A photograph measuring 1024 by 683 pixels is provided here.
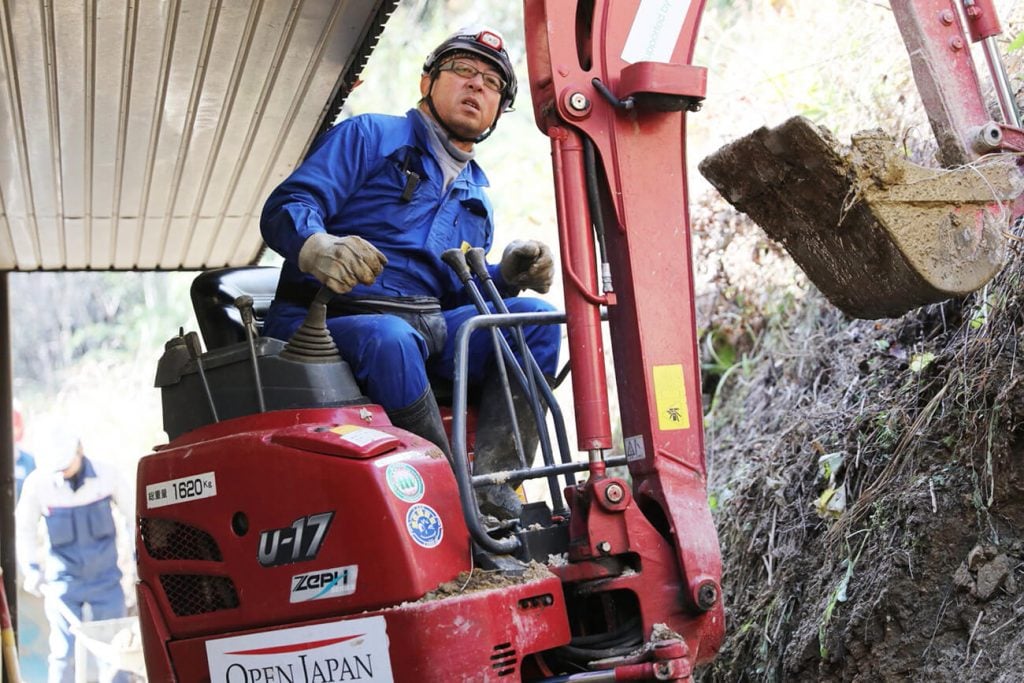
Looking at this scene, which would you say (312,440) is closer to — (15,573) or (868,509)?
(868,509)

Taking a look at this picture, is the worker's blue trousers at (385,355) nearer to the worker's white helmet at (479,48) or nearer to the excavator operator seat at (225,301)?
the excavator operator seat at (225,301)

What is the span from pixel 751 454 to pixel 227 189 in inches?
127

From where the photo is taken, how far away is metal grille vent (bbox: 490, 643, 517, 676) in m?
3.60

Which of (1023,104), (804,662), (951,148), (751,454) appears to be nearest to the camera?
(951,148)

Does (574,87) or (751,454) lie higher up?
(574,87)

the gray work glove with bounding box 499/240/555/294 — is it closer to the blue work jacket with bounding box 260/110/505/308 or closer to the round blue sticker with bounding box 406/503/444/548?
the blue work jacket with bounding box 260/110/505/308

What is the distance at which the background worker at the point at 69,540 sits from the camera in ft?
31.2

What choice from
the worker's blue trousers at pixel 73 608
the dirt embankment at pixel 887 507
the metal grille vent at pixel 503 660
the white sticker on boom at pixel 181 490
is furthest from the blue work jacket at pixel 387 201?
the worker's blue trousers at pixel 73 608

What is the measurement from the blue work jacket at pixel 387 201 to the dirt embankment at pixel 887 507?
76.1 inches

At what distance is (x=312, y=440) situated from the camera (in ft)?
12.6

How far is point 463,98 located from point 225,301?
1348mm

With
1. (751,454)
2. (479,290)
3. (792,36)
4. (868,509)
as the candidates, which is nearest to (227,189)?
(479,290)

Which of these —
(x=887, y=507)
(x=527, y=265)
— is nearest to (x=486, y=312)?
(x=527, y=265)

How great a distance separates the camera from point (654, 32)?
4082mm
